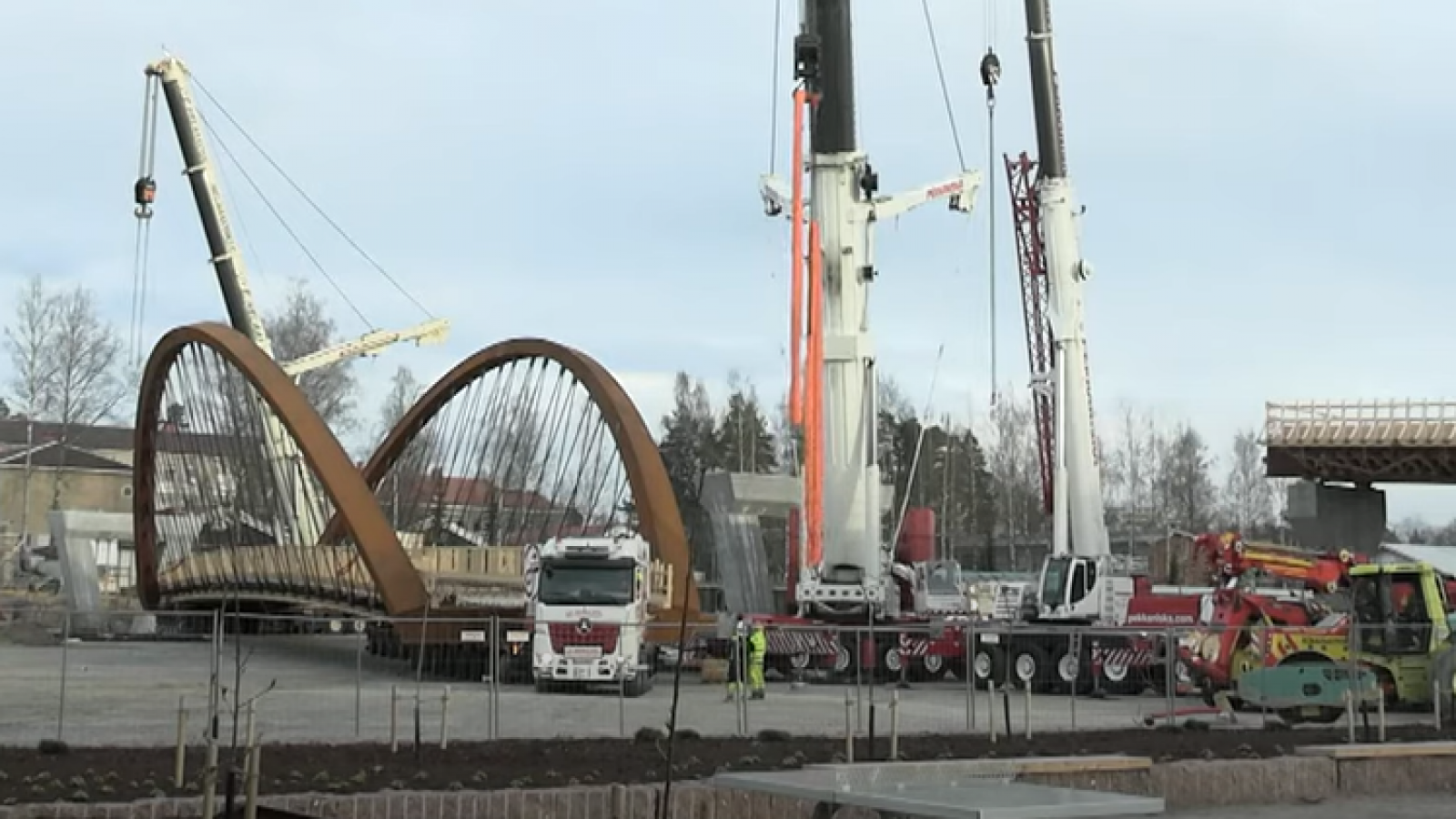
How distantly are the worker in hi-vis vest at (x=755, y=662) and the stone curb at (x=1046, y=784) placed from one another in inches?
550

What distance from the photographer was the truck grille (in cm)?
2853

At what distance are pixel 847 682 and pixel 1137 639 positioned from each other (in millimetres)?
6180

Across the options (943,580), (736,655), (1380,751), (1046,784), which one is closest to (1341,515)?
(943,580)

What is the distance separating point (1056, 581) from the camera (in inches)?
1340

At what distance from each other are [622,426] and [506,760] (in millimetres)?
24933

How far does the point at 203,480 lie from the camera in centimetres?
5594

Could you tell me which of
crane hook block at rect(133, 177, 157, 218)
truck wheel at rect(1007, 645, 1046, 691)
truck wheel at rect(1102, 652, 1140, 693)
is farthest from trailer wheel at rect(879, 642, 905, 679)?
crane hook block at rect(133, 177, 157, 218)

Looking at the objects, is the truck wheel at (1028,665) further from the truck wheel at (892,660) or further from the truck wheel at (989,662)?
the truck wheel at (892,660)

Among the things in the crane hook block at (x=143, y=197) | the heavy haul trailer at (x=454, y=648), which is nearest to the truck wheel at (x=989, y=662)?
the heavy haul trailer at (x=454, y=648)

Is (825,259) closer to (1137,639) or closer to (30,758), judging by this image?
(1137,639)

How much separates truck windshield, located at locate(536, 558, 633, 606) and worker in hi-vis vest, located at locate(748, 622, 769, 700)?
2.78 meters

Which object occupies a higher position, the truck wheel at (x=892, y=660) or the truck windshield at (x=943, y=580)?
the truck windshield at (x=943, y=580)

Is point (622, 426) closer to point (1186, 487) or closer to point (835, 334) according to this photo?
point (835, 334)

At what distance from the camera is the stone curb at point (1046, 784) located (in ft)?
32.1
